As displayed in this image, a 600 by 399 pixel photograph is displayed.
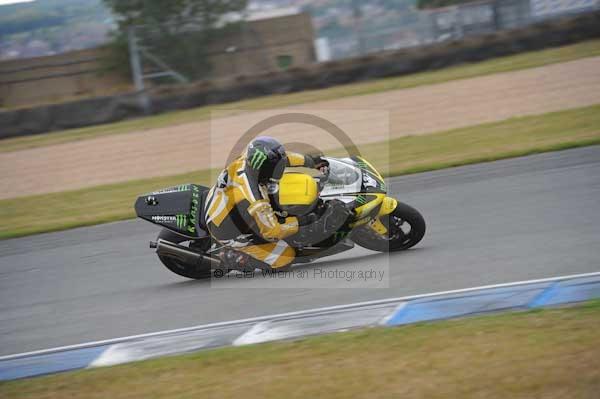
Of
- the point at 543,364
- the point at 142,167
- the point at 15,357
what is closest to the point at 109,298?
the point at 15,357

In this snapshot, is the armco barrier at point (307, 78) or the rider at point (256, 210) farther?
the armco barrier at point (307, 78)

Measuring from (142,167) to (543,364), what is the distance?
11828 millimetres

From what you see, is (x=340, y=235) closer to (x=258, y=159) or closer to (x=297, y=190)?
(x=297, y=190)

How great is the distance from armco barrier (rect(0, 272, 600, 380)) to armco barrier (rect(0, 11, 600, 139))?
15.0 metres

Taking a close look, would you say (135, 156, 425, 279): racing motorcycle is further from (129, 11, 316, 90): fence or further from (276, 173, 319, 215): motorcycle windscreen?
(129, 11, 316, 90): fence

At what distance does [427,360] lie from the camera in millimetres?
4957

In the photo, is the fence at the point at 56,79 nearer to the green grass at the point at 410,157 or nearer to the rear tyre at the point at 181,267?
the green grass at the point at 410,157

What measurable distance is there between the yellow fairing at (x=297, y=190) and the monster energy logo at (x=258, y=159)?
353mm

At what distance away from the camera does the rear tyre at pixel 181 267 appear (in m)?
7.71

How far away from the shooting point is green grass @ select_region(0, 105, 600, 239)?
38.8ft

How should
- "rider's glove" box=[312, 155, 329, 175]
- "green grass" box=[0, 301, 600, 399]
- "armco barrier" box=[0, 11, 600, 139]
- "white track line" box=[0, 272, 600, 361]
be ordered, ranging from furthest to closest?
"armco barrier" box=[0, 11, 600, 139] → "rider's glove" box=[312, 155, 329, 175] → "white track line" box=[0, 272, 600, 361] → "green grass" box=[0, 301, 600, 399]

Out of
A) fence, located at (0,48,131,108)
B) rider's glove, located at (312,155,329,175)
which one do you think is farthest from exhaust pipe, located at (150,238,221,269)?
fence, located at (0,48,131,108)

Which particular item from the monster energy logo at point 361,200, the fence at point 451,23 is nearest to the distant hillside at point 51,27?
the fence at point 451,23

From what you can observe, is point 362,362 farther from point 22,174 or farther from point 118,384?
point 22,174
